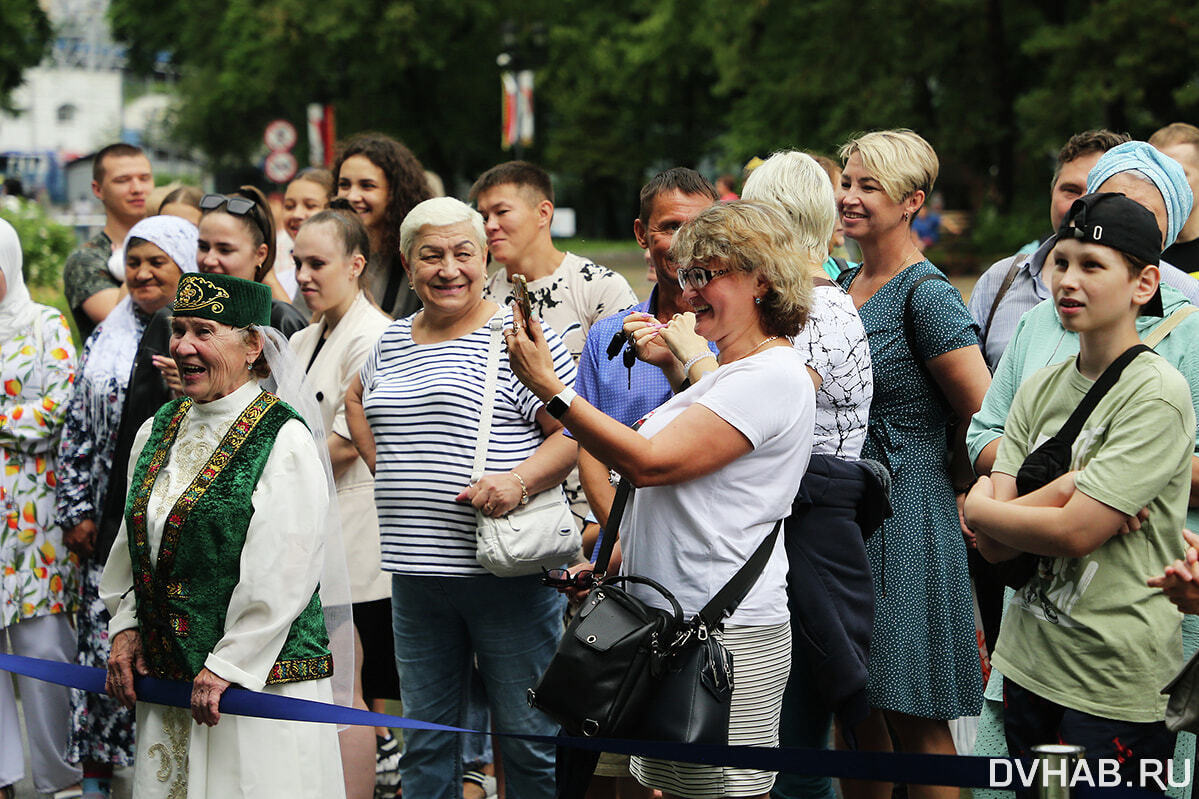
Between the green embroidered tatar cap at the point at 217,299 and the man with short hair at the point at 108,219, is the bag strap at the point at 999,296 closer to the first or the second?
the green embroidered tatar cap at the point at 217,299

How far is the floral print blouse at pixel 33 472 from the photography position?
541 centimetres

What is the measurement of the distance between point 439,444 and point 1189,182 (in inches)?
109

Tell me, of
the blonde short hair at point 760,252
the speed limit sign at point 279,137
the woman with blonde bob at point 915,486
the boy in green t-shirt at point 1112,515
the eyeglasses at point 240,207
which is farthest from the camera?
the speed limit sign at point 279,137

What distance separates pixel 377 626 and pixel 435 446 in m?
1.26

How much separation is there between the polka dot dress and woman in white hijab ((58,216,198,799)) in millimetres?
2806

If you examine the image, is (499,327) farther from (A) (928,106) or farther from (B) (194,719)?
(A) (928,106)

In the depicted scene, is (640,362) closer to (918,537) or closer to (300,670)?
(918,537)

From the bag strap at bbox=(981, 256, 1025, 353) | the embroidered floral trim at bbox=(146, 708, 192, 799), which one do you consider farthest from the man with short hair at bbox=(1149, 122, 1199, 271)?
the embroidered floral trim at bbox=(146, 708, 192, 799)

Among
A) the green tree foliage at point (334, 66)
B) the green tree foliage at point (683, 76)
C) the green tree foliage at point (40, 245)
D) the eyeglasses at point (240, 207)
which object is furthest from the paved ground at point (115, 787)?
the green tree foliage at point (334, 66)

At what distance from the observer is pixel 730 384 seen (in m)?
3.25

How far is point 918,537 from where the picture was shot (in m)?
4.32

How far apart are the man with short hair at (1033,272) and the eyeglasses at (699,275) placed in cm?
187

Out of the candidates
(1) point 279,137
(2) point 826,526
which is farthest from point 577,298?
(1) point 279,137

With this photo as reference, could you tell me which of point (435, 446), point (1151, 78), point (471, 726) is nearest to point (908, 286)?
point (435, 446)
